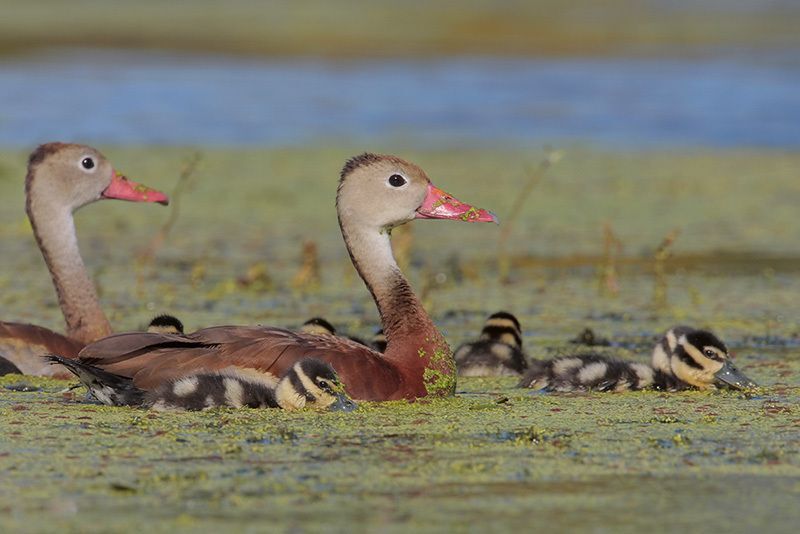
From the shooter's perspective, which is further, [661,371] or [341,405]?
[661,371]

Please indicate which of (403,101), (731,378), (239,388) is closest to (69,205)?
(239,388)

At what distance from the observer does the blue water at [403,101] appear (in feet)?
62.9

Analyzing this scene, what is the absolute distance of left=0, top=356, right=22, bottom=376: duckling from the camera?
25.5 ft

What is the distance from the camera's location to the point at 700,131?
19453mm

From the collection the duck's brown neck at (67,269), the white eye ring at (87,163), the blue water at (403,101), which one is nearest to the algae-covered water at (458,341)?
the duck's brown neck at (67,269)

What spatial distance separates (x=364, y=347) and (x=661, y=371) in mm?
1513

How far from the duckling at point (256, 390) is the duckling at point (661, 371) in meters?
1.26

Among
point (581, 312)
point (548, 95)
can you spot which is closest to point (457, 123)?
point (548, 95)

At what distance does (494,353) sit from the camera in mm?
8102

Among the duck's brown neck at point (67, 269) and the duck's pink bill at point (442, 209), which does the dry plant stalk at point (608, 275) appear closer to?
the duck's pink bill at point (442, 209)

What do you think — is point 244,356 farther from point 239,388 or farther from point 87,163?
point 87,163

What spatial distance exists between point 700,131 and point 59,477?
14931 millimetres

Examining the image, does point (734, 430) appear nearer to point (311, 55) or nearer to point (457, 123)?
point (457, 123)

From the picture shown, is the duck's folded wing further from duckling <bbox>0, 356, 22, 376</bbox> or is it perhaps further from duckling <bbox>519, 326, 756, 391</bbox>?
duckling <bbox>0, 356, 22, 376</bbox>
